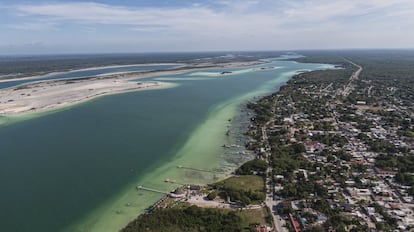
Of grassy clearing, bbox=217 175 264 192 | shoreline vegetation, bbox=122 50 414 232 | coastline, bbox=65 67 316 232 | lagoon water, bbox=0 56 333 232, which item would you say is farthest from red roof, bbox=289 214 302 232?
lagoon water, bbox=0 56 333 232

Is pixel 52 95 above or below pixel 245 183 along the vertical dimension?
above

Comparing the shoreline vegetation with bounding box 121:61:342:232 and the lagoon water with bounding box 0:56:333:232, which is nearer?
the shoreline vegetation with bounding box 121:61:342:232

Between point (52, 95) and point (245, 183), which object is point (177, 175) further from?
point (52, 95)

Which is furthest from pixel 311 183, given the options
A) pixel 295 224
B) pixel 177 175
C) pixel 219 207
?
pixel 177 175

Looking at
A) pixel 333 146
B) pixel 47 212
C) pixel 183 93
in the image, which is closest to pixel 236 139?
pixel 333 146

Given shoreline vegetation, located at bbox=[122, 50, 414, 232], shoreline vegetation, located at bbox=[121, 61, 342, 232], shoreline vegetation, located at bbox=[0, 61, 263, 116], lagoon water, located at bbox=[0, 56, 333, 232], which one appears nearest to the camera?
shoreline vegetation, located at bbox=[121, 61, 342, 232]

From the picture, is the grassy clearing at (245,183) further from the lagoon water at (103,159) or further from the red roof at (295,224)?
the red roof at (295,224)

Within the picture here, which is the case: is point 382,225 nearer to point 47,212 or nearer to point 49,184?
point 47,212

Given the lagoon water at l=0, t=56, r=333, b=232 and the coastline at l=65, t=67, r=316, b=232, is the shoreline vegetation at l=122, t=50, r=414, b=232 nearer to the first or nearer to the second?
the coastline at l=65, t=67, r=316, b=232
